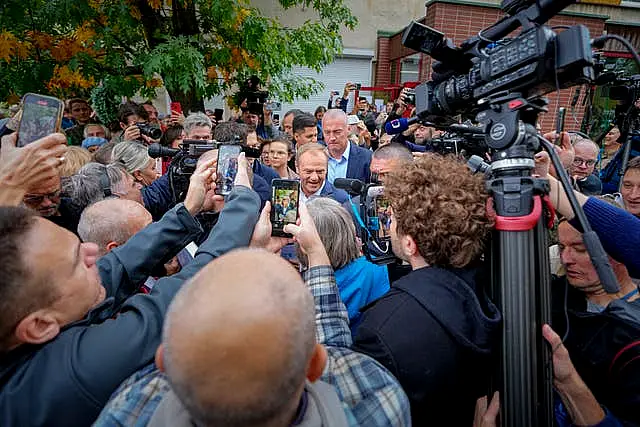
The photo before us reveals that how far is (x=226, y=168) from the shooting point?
1952 mm

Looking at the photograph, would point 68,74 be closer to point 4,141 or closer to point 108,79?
point 108,79

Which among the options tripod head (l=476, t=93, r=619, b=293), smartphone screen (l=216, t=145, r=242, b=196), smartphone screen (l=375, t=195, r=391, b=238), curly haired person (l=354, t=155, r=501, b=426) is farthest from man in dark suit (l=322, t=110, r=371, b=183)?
tripod head (l=476, t=93, r=619, b=293)

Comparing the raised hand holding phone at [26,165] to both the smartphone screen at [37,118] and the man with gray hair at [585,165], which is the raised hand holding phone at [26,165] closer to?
the smartphone screen at [37,118]

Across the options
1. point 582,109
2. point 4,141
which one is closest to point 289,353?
point 4,141

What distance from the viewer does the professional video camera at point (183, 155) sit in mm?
2520

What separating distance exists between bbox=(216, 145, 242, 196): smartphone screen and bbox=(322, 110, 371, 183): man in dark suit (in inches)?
→ 99.1

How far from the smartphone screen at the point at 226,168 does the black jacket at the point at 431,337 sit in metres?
0.95

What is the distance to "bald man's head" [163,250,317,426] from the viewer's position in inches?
27.4

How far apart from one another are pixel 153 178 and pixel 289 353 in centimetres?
297

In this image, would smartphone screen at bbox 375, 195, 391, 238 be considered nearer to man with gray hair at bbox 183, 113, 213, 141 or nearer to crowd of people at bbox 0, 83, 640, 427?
crowd of people at bbox 0, 83, 640, 427

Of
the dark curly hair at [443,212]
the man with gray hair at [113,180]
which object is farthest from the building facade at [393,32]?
the dark curly hair at [443,212]

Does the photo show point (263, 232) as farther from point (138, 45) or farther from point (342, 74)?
point (342, 74)

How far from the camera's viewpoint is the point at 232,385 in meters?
0.70

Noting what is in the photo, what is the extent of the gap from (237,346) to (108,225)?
1523 millimetres
